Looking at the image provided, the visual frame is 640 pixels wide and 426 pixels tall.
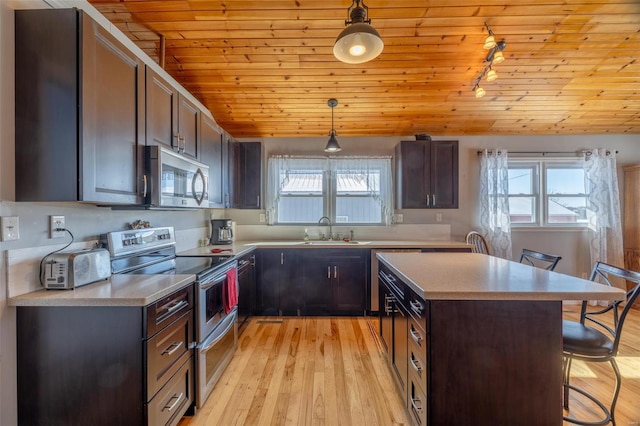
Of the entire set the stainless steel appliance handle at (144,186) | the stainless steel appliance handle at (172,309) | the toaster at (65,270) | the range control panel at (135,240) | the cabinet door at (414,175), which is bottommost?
the stainless steel appliance handle at (172,309)

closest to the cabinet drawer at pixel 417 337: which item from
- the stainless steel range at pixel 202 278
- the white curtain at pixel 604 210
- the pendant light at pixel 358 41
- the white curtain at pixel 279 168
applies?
the stainless steel range at pixel 202 278

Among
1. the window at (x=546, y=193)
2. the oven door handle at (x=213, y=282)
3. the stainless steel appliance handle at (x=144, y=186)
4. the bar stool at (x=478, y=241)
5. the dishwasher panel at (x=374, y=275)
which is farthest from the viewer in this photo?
the window at (x=546, y=193)

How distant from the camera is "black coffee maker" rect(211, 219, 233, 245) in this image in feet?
11.3

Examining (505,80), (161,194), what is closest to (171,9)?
(161,194)

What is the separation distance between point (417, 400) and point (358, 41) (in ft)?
6.35

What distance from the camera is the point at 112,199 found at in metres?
1.49

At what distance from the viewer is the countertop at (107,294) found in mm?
1280

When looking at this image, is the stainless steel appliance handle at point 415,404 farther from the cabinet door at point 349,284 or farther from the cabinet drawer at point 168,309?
the cabinet door at point 349,284

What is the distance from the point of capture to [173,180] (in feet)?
6.42

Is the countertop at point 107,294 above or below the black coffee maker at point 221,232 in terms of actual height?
below

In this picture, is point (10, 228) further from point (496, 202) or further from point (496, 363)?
point (496, 202)

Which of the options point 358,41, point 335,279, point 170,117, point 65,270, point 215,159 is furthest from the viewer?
point 335,279

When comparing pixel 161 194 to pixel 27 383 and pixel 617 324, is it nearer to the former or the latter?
pixel 27 383

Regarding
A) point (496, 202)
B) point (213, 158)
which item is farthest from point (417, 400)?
point (496, 202)
